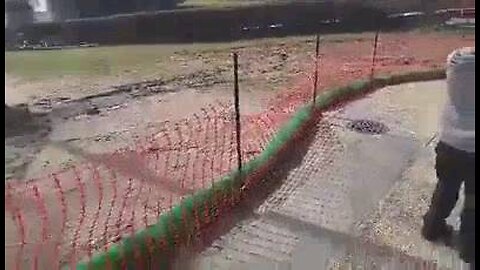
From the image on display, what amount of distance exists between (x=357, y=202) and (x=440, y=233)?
182mm

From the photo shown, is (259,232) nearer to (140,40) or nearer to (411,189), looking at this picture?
(411,189)

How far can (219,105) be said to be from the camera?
51.5 inches

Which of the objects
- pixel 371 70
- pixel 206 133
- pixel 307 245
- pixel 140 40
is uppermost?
pixel 140 40

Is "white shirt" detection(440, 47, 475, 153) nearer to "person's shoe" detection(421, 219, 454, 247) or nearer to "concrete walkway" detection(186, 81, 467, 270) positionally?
"concrete walkway" detection(186, 81, 467, 270)

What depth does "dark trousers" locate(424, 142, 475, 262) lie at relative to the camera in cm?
117

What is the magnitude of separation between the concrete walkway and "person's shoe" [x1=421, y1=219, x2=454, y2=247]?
16mm

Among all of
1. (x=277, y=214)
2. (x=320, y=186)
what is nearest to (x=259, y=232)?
(x=277, y=214)

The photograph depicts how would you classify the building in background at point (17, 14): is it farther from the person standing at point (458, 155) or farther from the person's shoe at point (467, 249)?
the person's shoe at point (467, 249)

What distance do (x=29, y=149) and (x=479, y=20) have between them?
854 mm

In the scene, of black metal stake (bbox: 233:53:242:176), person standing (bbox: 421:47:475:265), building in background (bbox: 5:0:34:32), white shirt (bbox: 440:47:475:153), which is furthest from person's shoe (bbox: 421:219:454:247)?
building in background (bbox: 5:0:34:32)

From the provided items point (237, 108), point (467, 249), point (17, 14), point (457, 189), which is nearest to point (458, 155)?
point (457, 189)

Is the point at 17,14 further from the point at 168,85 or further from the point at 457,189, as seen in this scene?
the point at 457,189

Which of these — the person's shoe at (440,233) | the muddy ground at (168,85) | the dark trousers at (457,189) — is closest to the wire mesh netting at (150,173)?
the muddy ground at (168,85)

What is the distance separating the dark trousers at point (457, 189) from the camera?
117 cm
